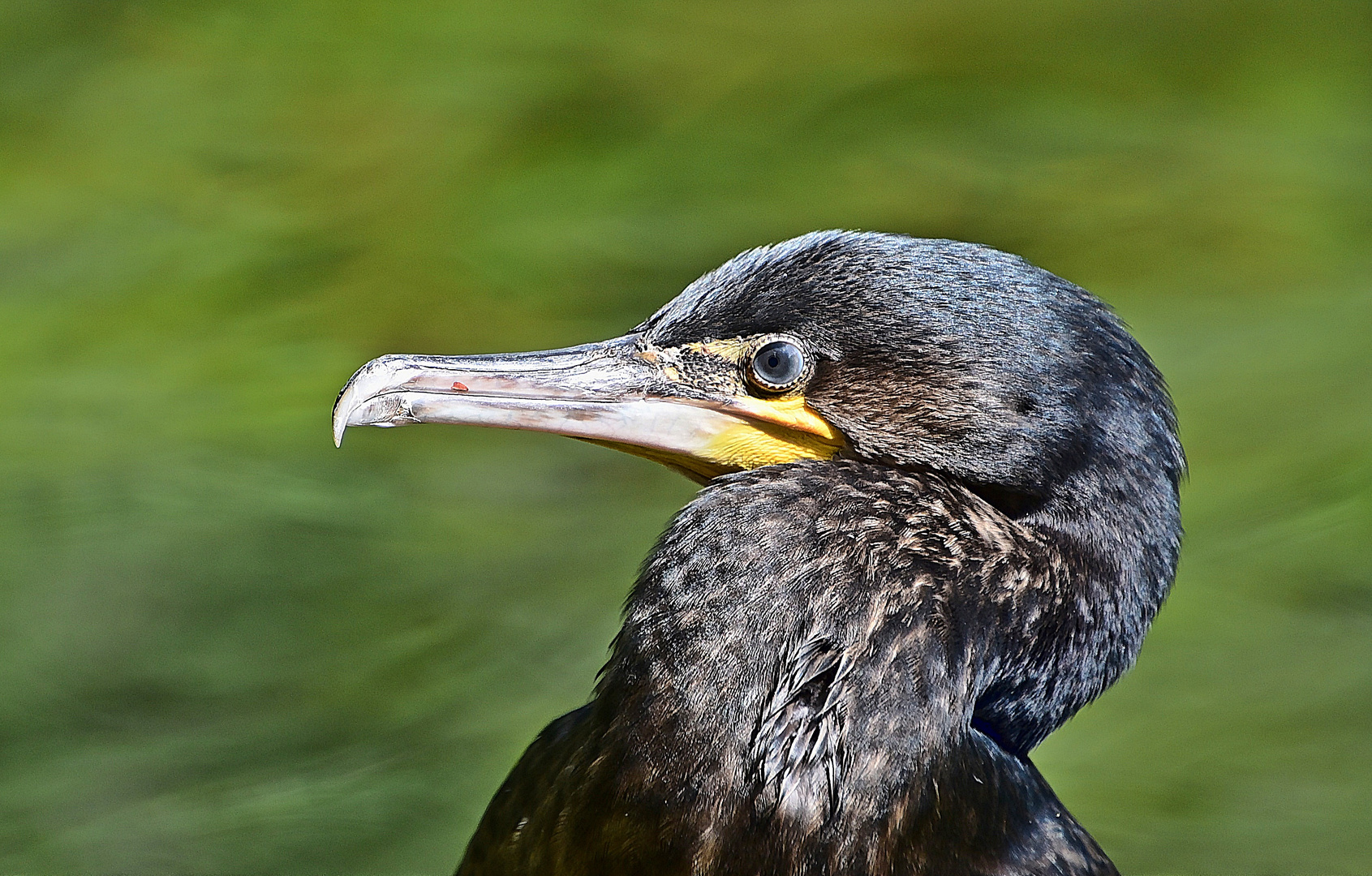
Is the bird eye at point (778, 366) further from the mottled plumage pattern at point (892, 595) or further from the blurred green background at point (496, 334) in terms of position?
the blurred green background at point (496, 334)

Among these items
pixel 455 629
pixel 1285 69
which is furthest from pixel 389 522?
pixel 1285 69

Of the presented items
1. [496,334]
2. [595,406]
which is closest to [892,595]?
[595,406]

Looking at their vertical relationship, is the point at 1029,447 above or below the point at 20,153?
below

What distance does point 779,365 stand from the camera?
2.51 metres

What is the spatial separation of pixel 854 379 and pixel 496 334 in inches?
140

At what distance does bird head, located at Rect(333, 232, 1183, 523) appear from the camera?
7.78ft

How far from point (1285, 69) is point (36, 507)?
5.72m

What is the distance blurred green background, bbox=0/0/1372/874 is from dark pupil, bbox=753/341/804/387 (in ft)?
6.36

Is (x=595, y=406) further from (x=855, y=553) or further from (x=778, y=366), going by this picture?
(x=855, y=553)

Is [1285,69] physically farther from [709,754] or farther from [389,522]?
[709,754]


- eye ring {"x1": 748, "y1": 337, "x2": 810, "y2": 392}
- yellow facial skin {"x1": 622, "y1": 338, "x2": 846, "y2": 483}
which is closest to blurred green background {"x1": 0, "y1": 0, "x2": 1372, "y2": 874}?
yellow facial skin {"x1": 622, "y1": 338, "x2": 846, "y2": 483}

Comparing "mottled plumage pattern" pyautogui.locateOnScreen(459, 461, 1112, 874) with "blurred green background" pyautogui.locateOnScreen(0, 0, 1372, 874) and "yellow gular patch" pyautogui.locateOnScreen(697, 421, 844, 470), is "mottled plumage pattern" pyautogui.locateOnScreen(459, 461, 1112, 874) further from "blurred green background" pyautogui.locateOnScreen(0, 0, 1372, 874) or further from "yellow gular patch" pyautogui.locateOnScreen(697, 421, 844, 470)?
"blurred green background" pyautogui.locateOnScreen(0, 0, 1372, 874)

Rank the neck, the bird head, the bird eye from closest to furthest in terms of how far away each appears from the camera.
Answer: the neck < the bird head < the bird eye

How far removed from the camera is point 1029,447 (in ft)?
7.73
